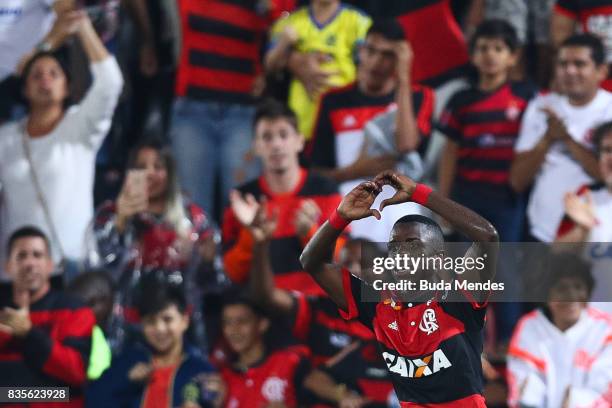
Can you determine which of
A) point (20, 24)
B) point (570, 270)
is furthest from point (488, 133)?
point (20, 24)

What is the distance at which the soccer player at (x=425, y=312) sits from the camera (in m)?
4.54

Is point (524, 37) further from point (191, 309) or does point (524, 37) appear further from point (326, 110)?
point (191, 309)

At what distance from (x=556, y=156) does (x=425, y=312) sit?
2.68 metres

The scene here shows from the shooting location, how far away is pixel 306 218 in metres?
6.69

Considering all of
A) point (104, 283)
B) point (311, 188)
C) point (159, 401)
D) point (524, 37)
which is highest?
point (524, 37)

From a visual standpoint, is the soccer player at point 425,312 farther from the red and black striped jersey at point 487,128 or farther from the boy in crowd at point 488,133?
the red and black striped jersey at point 487,128

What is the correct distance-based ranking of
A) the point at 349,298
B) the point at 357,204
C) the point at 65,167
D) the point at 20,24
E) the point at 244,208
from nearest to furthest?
the point at 357,204 → the point at 349,298 → the point at 244,208 → the point at 65,167 → the point at 20,24

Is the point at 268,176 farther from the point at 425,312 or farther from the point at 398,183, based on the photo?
the point at 398,183

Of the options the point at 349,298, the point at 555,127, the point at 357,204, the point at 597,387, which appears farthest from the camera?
the point at 555,127

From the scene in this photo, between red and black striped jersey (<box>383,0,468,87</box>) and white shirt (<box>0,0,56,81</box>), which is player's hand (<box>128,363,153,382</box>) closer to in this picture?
white shirt (<box>0,0,56,81</box>)

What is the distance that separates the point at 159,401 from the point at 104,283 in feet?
2.77

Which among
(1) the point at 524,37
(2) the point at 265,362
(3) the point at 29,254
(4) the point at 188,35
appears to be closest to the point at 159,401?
(2) the point at 265,362

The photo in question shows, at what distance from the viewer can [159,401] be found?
6.61m

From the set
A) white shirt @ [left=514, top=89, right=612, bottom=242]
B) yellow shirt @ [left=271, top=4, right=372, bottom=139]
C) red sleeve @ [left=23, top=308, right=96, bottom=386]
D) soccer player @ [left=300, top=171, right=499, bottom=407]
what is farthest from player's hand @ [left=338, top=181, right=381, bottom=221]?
yellow shirt @ [left=271, top=4, right=372, bottom=139]
